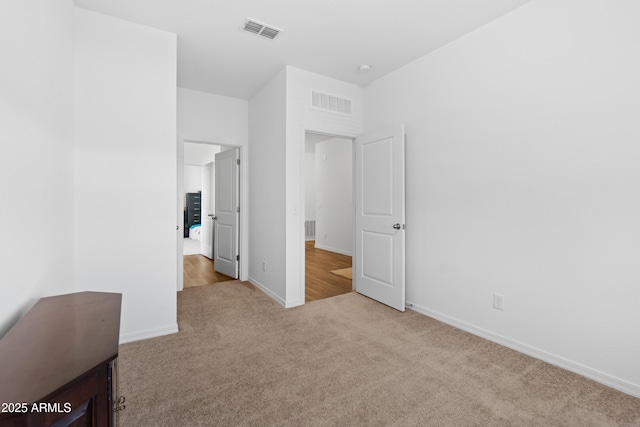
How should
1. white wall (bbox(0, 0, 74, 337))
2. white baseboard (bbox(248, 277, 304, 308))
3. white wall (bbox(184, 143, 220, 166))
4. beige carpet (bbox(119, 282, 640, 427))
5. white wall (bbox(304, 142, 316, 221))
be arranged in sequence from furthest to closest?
white wall (bbox(304, 142, 316, 221)) < white wall (bbox(184, 143, 220, 166)) < white baseboard (bbox(248, 277, 304, 308)) < beige carpet (bbox(119, 282, 640, 427)) < white wall (bbox(0, 0, 74, 337))

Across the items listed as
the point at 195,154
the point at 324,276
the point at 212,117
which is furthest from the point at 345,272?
the point at 195,154

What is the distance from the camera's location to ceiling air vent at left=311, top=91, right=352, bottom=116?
3.54 meters

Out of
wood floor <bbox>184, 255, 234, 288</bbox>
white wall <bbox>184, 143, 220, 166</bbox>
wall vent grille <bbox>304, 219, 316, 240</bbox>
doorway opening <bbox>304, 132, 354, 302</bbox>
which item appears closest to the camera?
wood floor <bbox>184, 255, 234, 288</bbox>

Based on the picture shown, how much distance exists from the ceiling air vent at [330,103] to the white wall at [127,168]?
152 cm

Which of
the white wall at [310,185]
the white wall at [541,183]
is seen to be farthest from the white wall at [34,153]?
the white wall at [310,185]

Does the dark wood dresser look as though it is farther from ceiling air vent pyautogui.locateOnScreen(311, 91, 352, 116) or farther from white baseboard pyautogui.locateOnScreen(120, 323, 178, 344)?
ceiling air vent pyautogui.locateOnScreen(311, 91, 352, 116)

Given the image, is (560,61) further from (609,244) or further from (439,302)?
(439,302)

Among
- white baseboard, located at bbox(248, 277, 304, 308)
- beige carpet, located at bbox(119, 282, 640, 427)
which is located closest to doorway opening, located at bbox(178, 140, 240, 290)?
white baseboard, located at bbox(248, 277, 304, 308)

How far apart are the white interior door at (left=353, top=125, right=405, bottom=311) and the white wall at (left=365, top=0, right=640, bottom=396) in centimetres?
27

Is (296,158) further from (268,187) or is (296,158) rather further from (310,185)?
(310,185)

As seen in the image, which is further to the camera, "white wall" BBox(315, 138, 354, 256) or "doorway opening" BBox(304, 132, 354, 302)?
"white wall" BBox(315, 138, 354, 256)

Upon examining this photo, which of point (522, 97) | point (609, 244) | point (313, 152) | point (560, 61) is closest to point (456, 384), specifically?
point (609, 244)

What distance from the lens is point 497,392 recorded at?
6.12 ft

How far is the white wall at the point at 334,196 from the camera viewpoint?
6.72 metres
